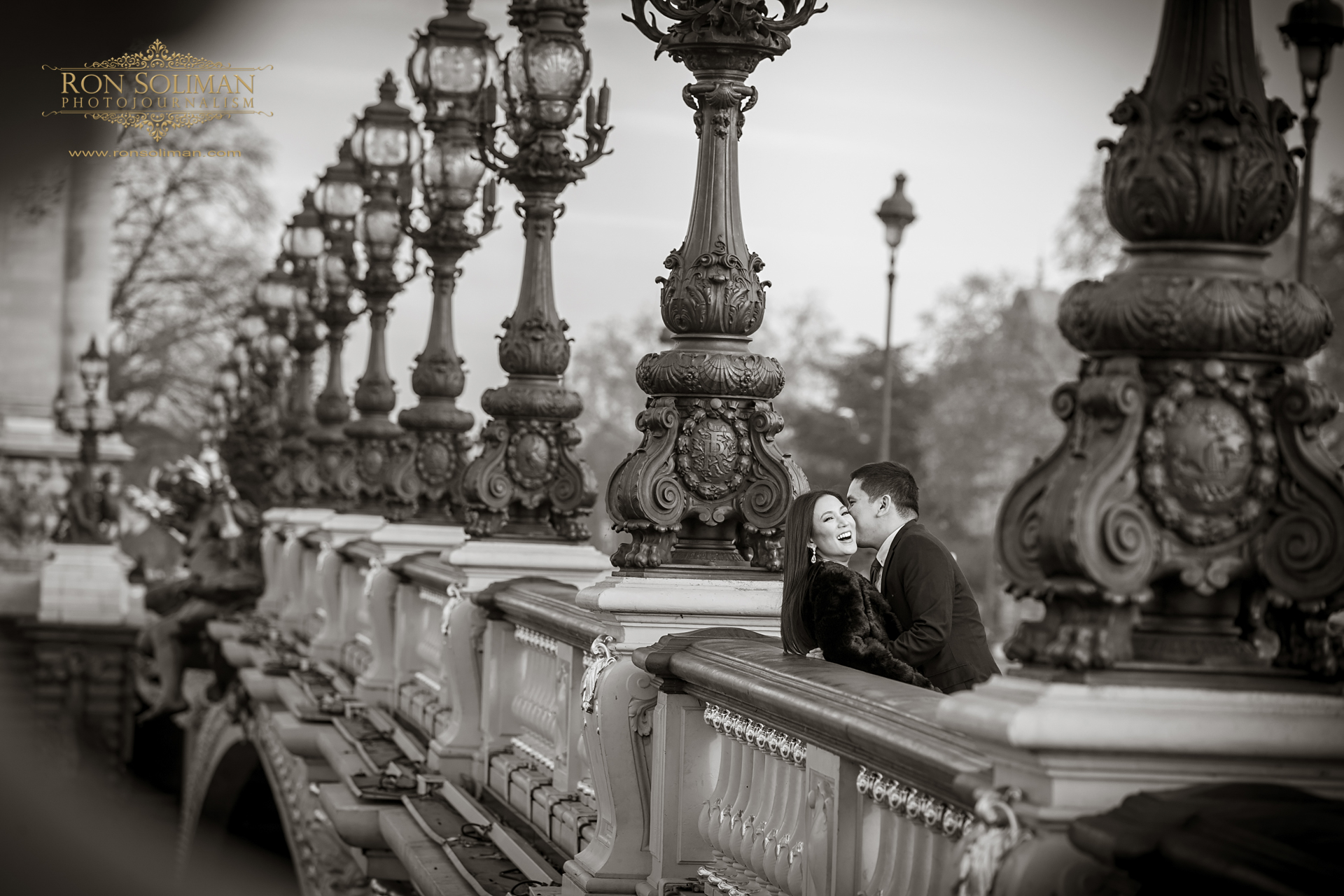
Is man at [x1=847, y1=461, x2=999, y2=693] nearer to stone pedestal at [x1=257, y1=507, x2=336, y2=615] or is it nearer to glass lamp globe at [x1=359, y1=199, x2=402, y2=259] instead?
glass lamp globe at [x1=359, y1=199, x2=402, y2=259]

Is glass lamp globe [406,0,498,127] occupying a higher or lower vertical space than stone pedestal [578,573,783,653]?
higher

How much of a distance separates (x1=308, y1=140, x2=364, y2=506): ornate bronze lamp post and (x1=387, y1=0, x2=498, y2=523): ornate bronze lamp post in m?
4.60

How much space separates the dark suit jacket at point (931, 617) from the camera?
638 centimetres

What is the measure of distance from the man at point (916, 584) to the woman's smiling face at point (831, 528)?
0.40 meters

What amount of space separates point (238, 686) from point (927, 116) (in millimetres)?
45104

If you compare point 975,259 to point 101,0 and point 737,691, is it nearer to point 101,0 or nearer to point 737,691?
point 101,0

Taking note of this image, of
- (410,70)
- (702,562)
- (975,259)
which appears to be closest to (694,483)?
(702,562)

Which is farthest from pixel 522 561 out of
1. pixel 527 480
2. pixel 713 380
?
pixel 713 380

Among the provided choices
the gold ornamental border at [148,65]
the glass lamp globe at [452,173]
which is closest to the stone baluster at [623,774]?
the glass lamp globe at [452,173]

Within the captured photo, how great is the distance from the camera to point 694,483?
24.1ft

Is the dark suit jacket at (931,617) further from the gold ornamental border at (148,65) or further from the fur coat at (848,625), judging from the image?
the gold ornamental border at (148,65)

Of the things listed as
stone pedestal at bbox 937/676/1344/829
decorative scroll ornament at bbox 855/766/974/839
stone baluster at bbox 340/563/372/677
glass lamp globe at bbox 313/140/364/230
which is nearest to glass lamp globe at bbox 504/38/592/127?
decorative scroll ornament at bbox 855/766/974/839

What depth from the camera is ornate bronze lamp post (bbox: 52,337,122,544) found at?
39.4 meters

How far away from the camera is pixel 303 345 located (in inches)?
1059
